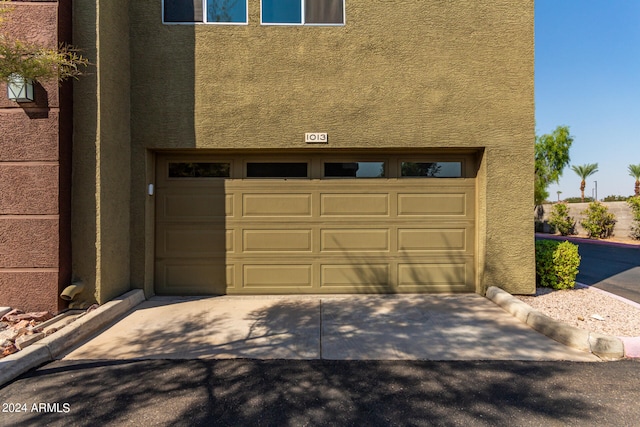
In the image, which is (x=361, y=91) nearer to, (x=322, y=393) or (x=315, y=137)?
(x=315, y=137)

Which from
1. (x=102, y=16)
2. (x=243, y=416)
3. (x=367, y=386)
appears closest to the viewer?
(x=243, y=416)

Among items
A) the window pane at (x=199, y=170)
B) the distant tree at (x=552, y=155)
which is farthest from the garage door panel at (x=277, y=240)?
the distant tree at (x=552, y=155)

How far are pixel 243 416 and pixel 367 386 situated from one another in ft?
3.84

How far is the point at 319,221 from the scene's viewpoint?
6117mm

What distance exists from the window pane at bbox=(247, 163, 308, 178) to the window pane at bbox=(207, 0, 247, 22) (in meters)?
2.62

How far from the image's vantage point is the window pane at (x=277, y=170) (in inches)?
242

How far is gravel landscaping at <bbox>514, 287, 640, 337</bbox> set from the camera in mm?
4340

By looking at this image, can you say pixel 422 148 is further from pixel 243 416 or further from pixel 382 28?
pixel 243 416

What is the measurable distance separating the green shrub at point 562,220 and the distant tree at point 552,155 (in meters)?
5.30

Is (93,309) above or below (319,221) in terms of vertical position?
below

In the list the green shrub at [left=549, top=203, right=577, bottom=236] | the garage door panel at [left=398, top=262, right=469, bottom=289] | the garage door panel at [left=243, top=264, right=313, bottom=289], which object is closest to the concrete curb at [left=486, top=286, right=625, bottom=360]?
the garage door panel at [left=398, top=262, right=469, bottom=289]

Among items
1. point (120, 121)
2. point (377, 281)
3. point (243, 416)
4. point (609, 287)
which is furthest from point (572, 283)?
point (120, 121)

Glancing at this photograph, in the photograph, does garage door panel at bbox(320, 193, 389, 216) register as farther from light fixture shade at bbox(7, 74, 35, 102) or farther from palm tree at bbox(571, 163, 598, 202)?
palm tree at bbox(571, 163, 598, 202)

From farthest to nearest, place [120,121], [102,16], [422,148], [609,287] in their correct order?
[609,287] → [422,148] → [120,121] → [102,16]
